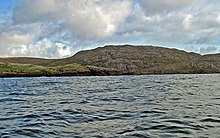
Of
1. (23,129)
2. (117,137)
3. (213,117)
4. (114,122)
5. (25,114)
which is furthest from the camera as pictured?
(25,114)

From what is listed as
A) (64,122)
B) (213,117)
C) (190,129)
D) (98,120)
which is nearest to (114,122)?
(98,120)

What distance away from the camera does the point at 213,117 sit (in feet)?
69.7

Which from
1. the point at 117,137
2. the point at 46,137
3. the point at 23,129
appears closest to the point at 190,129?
the point at 117,137

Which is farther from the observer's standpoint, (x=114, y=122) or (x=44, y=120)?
(x=44, y=120)

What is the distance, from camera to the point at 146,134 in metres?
16.1

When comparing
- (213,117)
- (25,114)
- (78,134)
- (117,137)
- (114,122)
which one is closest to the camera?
(117,137)

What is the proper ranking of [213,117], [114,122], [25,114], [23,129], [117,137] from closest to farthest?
[117,137] → [23,129] → [114,122] → [213,117] → [25,114]

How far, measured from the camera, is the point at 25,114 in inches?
957

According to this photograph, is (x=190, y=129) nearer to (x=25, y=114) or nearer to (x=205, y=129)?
(x=205, y=129)

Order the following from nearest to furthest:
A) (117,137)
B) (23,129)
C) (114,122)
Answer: (117,137) → (23,129) → (114,122)

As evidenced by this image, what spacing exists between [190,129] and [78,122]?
7003 millimetres

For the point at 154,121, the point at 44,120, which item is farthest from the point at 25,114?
the point at 154,121

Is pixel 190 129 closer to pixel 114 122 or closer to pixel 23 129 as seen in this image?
pixel 114 122

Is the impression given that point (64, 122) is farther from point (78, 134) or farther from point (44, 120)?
point (78, 134)
